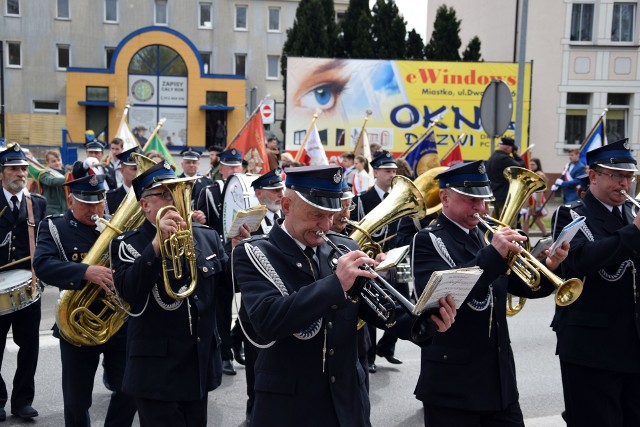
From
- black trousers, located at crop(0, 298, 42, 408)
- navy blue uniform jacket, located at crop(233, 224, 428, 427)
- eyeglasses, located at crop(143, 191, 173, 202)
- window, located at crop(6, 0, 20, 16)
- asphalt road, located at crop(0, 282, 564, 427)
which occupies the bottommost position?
asphalt road, located at crop(0, 282, 564, 427)

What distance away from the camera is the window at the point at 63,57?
4754cm

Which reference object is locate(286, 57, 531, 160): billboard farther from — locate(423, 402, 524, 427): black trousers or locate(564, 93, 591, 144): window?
locate(423, 402, 524, 427): black trousers

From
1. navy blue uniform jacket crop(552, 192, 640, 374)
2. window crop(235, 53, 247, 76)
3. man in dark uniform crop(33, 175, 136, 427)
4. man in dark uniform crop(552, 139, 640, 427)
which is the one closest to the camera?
navy blue uniform jacket crop(552, 192, 640, 374)

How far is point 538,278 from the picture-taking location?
4.30 metres

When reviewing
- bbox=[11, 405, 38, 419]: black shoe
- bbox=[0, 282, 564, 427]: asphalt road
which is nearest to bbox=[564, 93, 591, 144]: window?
bbox=[0, 282, 564, 427]: asphalt road

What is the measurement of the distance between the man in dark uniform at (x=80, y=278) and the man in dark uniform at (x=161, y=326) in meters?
0.69

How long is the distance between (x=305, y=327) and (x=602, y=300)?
8.05 feet

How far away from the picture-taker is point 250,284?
11.5 ft

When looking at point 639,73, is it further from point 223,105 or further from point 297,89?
point 223,105

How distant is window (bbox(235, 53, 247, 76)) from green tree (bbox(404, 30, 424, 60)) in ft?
58.7

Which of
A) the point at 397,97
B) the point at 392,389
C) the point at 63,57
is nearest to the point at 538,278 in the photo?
the point at 392,389

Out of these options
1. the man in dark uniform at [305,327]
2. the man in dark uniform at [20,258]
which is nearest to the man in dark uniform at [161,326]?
the man in dark uniform at [305,327]

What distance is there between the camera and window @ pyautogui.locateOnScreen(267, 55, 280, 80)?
163 ft

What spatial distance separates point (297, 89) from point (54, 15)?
96.9 ft
